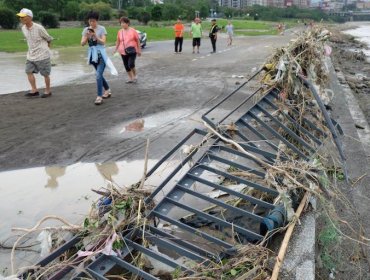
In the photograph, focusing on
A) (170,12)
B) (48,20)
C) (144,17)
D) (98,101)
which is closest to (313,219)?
(98,101)

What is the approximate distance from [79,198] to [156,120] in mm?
3098

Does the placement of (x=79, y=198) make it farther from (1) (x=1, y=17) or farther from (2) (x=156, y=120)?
(1) (x=1, y=17)

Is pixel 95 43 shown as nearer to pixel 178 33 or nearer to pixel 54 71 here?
pixel 54 71

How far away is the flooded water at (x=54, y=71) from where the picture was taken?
438 inches

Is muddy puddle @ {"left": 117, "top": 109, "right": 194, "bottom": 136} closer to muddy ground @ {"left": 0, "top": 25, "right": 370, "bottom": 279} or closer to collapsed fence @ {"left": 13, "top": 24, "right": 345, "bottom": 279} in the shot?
muddy ground @ {"left": 0, "top": 25, "right": 370, "bottom": 279}

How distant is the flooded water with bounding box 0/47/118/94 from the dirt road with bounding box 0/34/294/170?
83 cm

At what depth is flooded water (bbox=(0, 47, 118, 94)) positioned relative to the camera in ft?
36.5

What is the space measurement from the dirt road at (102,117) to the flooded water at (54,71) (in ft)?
2.74

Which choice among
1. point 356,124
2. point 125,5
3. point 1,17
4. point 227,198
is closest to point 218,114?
point 356,124

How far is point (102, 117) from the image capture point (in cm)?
763

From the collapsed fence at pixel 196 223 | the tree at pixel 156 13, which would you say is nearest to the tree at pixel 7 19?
the tree at pixel 156 13

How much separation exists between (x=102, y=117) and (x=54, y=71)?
6668 millimetres

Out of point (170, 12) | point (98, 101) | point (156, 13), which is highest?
point (170, 12)

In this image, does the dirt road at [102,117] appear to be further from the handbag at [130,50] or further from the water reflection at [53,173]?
the handbag at [130,50]
